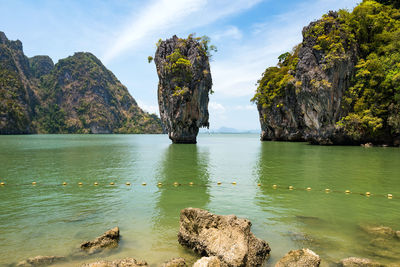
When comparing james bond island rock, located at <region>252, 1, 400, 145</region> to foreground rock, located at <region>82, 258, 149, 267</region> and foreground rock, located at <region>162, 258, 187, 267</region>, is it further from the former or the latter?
foreground rock, located at <region>82, 258, 149, 267</region>

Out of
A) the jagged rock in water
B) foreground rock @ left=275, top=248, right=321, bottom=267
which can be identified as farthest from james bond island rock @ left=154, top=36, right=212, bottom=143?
foreground rock @ left=275, top=248, right=321, bottom=267

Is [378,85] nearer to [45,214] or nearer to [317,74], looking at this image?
[317,74]

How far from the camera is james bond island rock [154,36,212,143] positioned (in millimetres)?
50381

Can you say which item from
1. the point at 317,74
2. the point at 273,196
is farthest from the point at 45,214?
the point at 317,74

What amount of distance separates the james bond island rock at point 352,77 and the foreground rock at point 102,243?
43167 mm

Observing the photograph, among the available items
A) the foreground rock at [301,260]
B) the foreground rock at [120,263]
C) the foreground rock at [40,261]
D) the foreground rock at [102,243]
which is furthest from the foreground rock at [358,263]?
the foreground rock at [40,261]

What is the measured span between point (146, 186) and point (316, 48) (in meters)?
42.4

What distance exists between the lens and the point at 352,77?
142 feet

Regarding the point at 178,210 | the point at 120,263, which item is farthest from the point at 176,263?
the point at 178,210

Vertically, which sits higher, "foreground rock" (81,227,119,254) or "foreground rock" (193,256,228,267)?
"foreground rock" (193,256,228,267)

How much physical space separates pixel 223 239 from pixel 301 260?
1.79 metres

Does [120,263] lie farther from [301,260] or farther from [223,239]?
[301,260]

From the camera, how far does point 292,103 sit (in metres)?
58.2

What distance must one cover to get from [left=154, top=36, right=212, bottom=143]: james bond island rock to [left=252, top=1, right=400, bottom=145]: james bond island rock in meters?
20.0
